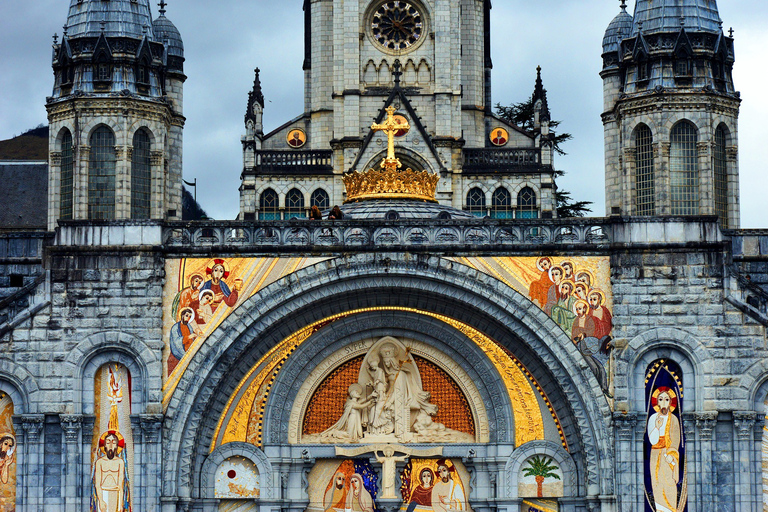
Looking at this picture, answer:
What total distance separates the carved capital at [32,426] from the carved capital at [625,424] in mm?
11734

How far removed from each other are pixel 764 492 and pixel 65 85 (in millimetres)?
21996

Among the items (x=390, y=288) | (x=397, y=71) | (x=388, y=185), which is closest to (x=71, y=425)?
(x=390, y=288)

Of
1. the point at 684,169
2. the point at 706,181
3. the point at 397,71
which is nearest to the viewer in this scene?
the point at 706,181

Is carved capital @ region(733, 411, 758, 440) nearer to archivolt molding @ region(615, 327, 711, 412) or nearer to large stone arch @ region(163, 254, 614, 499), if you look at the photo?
archivolt molding @ region(615, 327, 711, 412)

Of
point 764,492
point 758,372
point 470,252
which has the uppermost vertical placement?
point 470,252

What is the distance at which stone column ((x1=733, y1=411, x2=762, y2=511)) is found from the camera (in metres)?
35.3

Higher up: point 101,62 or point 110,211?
point 101,62

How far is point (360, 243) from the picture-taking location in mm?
36188

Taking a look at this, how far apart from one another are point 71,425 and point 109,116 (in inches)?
519

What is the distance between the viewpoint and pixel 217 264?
1425 inches

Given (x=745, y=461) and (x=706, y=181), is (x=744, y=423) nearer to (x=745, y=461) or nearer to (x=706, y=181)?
(x=745, y=461)

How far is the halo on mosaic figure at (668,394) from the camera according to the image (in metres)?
35.8

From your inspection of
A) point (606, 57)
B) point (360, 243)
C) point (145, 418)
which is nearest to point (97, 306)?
point (145, 418)

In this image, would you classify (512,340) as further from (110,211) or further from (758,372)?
(110,211)
